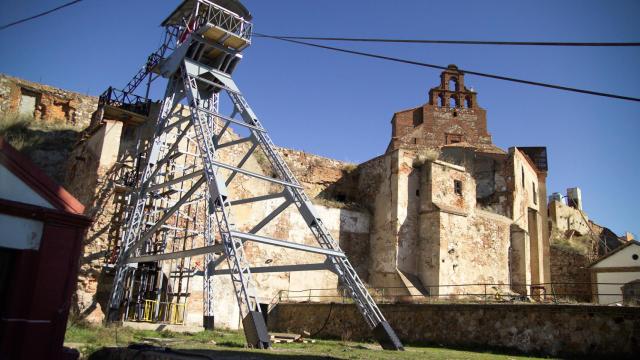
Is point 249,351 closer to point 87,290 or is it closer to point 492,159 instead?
point 87,290

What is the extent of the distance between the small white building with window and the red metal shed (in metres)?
22.1

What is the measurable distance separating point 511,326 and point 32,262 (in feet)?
39.4

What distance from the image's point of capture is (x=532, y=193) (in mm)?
31031

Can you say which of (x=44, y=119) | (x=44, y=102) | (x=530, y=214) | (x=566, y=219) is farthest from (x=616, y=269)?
(x=44, y=102)

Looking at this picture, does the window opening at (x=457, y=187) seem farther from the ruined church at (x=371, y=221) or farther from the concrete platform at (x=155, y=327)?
the concrete platform at (x=155, y=327)

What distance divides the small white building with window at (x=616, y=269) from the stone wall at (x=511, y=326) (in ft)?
35.0

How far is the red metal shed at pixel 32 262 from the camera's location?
677 centimetres

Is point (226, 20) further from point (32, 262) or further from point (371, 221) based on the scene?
point (371, 221)

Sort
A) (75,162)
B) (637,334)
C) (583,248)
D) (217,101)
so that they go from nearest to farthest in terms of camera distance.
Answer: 1. (637,334)
2. (217,101)
3. (75,162)
4. (583,248)

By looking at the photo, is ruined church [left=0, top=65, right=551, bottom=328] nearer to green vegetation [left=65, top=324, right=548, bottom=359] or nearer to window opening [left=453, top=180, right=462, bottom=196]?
window opening [left=453, top=180, right=462, bottom=196]

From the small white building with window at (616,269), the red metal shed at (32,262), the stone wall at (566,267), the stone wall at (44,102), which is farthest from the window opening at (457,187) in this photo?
the red metal shed at (32,262)

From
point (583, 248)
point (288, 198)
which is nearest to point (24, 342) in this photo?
point (288, 198)

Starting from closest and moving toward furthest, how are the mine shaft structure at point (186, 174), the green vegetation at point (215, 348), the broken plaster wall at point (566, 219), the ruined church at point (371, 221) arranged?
the green vegetation at point (215, 348) < the mine shaft structure at point (186, 174) < the ruined church at point (371, 221) < the broken plaster wall at point (566, 219)

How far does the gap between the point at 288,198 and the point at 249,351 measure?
18.1ft
